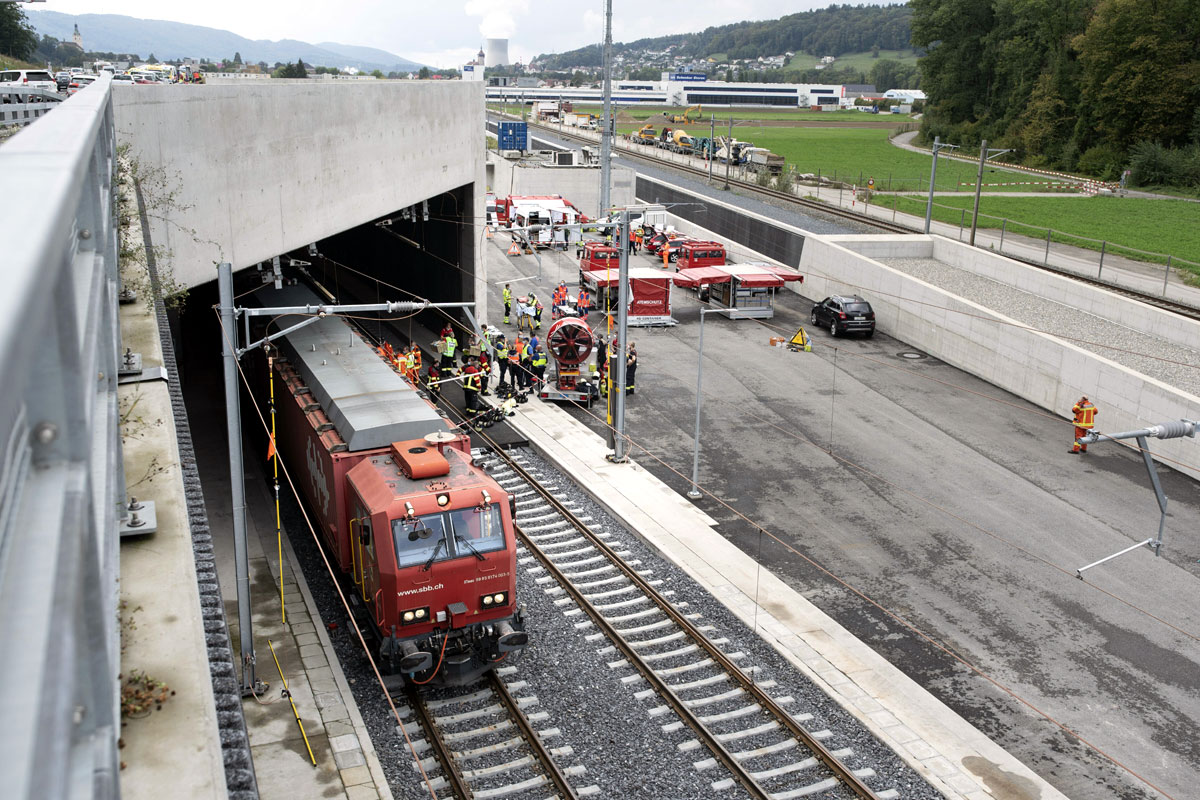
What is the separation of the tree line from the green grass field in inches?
407

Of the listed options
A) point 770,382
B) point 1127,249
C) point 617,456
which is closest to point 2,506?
point 617,456

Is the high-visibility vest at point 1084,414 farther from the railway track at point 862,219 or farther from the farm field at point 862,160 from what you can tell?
the farm field at point 862,160

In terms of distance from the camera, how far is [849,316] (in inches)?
1452

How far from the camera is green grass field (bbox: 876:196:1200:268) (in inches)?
1886

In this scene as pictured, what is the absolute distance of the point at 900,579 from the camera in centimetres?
1886

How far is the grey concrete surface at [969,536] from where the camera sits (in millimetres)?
14969

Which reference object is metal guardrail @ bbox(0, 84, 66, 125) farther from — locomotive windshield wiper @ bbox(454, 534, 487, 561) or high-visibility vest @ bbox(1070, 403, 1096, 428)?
high-visibility vest @ bbox(1070, 403, 1096, 428)

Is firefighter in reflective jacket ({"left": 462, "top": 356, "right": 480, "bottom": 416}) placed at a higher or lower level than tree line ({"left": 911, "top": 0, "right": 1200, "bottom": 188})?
lower

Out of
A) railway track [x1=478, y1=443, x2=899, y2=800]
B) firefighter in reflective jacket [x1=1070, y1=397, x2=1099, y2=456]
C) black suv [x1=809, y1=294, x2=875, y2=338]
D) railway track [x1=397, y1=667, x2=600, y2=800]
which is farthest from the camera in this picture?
black suv [x1=809, y1=294, x2=875, y2=338]

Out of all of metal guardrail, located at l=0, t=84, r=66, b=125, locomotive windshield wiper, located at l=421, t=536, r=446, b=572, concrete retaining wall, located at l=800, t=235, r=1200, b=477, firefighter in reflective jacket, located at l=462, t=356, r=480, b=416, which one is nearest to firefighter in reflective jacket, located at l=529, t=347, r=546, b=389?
firefighter in reflective jacket, located at l=462, t=356, r=480, b=416

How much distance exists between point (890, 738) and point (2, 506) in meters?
13.5

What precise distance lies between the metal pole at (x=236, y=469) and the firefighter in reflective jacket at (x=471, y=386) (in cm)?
1306

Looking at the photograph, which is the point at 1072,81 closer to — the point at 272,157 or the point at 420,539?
the point at 272,157

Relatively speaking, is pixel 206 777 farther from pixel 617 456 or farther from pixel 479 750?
pixel 617 456
